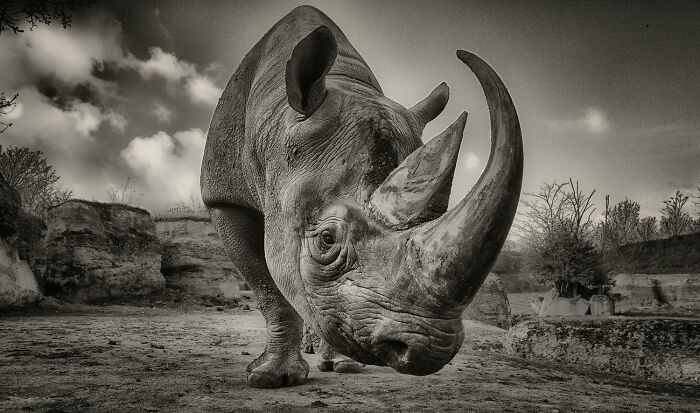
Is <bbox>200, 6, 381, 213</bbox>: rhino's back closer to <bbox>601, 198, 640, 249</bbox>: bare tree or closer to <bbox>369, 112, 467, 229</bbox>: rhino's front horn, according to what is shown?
<bbox>369, 112, 467, 229</bbox>: rhino's front horn

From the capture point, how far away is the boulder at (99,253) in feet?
27.3

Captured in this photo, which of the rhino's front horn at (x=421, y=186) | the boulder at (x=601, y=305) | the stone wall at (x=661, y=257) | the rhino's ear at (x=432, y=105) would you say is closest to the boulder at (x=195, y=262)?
the boulder at (x=601, y=305)

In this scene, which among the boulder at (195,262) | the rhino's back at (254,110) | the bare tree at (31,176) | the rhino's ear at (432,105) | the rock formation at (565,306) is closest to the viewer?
the rhino's back at (254,110)

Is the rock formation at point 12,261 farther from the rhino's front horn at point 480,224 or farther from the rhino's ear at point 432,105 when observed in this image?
the rhino's front horn at point 480,224

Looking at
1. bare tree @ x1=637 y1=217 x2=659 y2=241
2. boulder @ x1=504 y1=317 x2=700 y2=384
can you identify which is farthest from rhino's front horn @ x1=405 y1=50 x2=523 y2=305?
bare tree @ x1=637 y1=217 x2=659 y2=241

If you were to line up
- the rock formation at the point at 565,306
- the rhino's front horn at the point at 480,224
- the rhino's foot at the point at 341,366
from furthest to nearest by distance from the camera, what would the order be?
the rock formation at the point at 565,306 → the rhino's foot at the point at 341,366 → the rhino's front horn at the point at 480,224

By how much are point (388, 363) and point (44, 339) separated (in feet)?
12.4

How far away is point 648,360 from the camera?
3.60 m

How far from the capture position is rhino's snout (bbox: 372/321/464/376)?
68.2 inches

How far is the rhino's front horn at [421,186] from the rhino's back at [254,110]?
98cm

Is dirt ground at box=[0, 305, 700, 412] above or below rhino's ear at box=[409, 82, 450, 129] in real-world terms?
below

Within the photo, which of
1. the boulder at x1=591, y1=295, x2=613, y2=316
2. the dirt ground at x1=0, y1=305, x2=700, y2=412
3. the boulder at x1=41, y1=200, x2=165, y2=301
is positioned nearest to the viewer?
the dirt ground at x1=0, y1=305, x2=700, y2=412

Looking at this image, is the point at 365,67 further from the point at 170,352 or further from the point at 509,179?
the point at 170,352

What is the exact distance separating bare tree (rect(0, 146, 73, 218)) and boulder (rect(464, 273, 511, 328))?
16047mm
